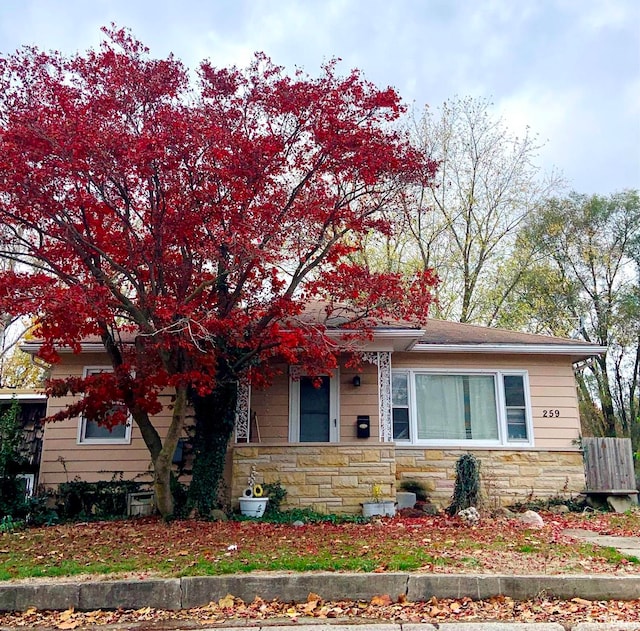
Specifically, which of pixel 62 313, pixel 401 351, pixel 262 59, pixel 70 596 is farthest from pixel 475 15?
pixel 70 596

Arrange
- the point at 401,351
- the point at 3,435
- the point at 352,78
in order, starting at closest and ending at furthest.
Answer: the point at 352,78 < the point at 3,435 < the point at 401,351

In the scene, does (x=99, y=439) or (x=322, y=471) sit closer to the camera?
(x=322, y=471)

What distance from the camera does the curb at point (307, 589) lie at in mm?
4887

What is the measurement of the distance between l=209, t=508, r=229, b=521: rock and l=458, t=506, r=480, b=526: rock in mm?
3578

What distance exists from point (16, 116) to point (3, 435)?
516 cm

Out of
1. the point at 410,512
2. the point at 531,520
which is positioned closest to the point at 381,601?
the point at 531,520

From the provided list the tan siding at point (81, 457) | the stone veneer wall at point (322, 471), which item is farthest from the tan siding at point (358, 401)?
the tan siding at point (81, 457)

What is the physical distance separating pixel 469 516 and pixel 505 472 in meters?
2.45

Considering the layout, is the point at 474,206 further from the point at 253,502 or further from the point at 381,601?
the point at 381,601

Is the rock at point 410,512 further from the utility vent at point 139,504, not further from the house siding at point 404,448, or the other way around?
the utility vent at point 139,504

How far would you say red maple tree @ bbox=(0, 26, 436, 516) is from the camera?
7.29 metres

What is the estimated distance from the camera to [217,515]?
890 centimetres

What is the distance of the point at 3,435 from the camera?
9414 mm

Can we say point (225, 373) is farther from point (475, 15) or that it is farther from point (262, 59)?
point (475, 15)
